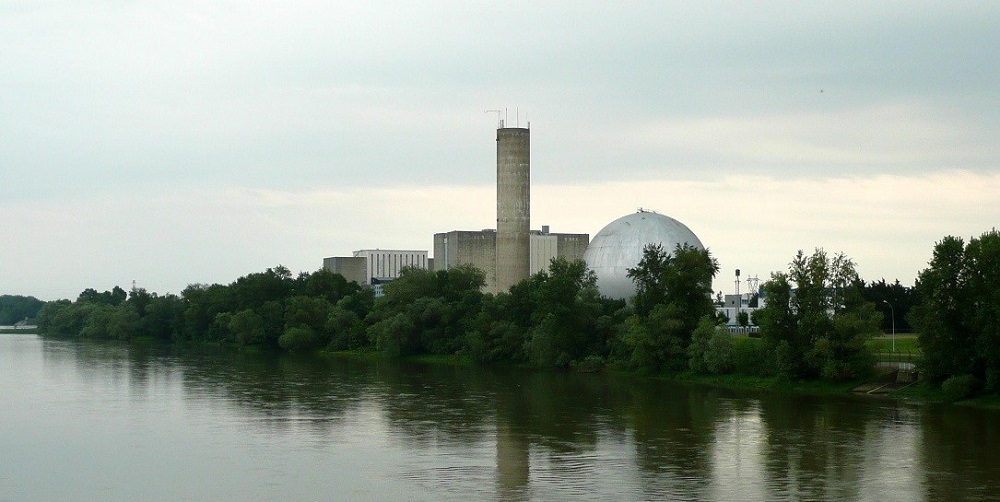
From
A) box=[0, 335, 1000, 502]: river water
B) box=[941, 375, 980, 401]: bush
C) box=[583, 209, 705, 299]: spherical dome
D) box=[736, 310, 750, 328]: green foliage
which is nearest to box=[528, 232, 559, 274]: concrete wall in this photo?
box=[583, 209, 705, 299]: spherical dome

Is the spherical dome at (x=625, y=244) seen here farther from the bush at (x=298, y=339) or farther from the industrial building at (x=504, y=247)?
the bush at (x=298, y=339)

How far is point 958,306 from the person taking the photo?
159 feet

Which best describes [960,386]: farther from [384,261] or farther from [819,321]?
[384,261]

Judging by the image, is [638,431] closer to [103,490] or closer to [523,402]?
[523,402]

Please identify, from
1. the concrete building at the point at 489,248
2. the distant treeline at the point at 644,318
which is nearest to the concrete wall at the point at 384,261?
the concrete building at the point at 489,248

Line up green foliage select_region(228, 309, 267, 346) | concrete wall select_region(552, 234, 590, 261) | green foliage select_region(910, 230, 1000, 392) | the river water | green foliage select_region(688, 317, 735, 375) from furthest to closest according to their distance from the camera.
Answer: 1. concrete wall select_region(552, 234, 590, 261)
2. green foliage select_region(228, 309, 267, 346)
3. green foliage select_region(688, 317, 735, 375)
4. green foliage select_region(910, 230, 1000, 392)
5. the river water

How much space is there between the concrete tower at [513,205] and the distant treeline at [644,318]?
8962mm

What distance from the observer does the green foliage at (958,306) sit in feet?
155

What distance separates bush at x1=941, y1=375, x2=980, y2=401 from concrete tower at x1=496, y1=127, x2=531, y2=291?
6194 centimetres

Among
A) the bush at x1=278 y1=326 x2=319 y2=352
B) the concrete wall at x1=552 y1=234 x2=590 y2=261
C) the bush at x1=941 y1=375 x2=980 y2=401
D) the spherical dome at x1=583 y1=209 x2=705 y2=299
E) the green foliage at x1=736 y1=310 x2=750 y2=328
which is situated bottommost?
the bush at x1=941 y1=375 x2=980 y2=401

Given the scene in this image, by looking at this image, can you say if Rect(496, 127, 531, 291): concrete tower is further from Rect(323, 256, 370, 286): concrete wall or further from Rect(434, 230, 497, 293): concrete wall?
Rect(323, 256, 370, 286): concrete wall

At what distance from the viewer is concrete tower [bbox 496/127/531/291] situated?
10762 cm

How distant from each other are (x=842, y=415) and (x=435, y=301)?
164ft

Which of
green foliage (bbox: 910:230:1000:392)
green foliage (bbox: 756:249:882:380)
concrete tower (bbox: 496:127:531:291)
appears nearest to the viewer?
green foliage (bbox: 910:230:1000:392)
